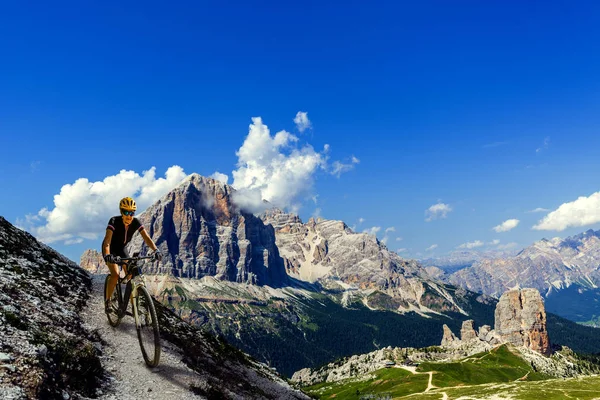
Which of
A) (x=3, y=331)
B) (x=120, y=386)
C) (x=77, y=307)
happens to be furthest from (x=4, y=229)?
(x=120, y=386)

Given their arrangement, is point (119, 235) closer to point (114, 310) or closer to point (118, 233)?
point (118, 233)

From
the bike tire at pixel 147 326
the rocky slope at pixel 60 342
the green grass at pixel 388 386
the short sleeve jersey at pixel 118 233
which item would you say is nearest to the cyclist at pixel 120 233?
the short sleeve jersey at pixel 118 233

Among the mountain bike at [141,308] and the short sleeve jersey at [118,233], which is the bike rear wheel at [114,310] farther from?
the short sleeve jersey at [118,233]

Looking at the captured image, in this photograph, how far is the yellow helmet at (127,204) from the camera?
20.0m

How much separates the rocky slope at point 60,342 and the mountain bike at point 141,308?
2.18m

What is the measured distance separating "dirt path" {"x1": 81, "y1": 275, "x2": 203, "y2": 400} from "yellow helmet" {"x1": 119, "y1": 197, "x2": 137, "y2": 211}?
8185 mm

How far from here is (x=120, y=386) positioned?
18344 millimetres

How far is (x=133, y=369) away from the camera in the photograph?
20266 mm

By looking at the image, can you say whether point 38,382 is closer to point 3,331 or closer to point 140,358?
point 3,331

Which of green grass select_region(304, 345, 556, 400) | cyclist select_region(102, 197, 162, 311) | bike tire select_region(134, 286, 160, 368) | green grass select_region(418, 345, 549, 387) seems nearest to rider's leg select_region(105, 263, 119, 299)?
cyclist select_region(102, 197, 162, 311)

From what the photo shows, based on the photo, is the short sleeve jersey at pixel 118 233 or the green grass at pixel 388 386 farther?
the green grass at pixel 388 386

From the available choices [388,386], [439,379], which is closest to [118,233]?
[439,379]

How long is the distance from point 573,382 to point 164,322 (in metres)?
159

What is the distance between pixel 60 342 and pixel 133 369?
151 inches
